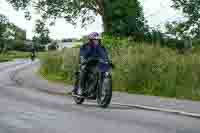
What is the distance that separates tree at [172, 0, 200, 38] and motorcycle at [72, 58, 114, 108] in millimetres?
30025

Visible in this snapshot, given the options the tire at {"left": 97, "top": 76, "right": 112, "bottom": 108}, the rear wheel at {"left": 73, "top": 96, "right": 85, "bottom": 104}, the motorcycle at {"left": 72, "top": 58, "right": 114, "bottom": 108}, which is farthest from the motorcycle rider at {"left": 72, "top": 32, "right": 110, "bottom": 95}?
the rear wheel at {"left": 73, "top": 96, "right": 85, "bottom": 104}

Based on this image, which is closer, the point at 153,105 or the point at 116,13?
the point at 153,105

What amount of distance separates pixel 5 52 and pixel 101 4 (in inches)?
3804

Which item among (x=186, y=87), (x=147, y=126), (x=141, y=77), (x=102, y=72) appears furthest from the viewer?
(x=141, y=77)

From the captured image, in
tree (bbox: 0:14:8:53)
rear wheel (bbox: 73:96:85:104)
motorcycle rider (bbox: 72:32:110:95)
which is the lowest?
rear wheel (bbox: 73:96:85:104)

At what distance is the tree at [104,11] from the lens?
43537 millimetres

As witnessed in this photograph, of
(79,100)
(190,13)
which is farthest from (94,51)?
(190,13)

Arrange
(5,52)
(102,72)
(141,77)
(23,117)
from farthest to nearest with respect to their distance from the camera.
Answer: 1. (5,52)
2. (141,77)
3. (102,72)
4. (23,117)

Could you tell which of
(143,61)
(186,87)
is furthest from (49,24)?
(186,87)

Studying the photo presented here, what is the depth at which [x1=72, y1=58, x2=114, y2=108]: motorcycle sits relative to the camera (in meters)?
13.1

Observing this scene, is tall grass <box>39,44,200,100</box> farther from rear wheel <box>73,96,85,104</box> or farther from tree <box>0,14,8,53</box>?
tree <box>0,14,8,53</box>

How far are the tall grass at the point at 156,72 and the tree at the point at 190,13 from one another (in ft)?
69.7

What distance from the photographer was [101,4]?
45.6 meters

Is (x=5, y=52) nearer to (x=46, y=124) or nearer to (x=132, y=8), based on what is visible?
(x=132, y=8)
